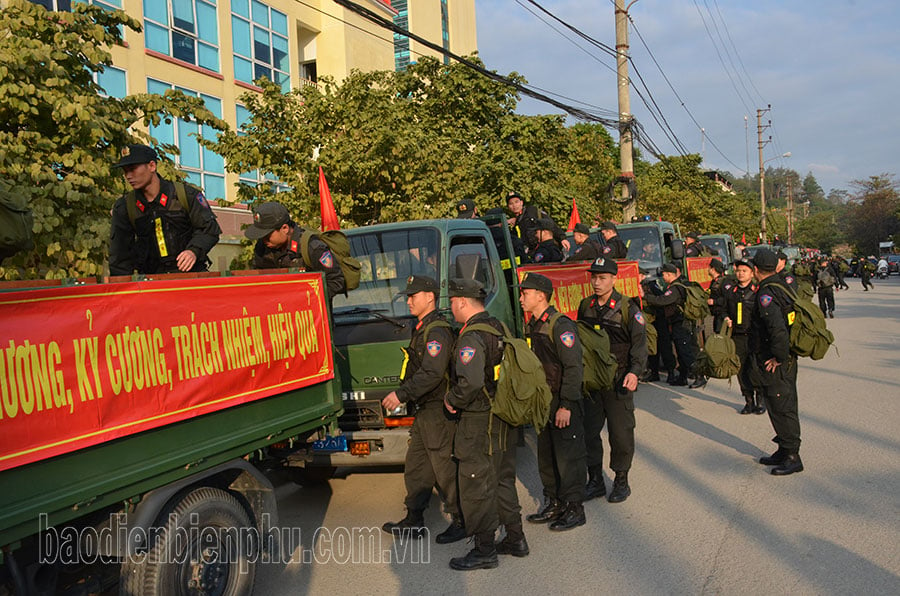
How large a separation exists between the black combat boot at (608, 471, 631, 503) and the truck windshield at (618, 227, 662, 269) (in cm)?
704

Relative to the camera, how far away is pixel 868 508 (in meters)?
5.14

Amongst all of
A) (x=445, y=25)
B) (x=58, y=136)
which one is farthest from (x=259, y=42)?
(x=445, y=25)

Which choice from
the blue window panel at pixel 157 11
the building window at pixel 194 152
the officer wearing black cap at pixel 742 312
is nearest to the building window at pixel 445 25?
the building window at pixel 194 152

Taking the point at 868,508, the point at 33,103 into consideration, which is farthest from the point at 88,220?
the point at 868,508

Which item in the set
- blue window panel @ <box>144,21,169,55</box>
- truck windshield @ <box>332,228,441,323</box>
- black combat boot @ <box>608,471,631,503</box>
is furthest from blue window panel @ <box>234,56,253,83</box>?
black combat boot @ <box>608,471,631,503</box>

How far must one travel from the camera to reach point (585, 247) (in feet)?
31.6

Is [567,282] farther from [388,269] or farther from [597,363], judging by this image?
[388,269]

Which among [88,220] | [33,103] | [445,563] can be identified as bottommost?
[445,563]

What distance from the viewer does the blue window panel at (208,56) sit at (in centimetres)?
2031

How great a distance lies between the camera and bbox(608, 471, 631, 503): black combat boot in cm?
566

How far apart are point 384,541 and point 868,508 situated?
347 cm

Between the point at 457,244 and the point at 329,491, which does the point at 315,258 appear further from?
the point at 329,491

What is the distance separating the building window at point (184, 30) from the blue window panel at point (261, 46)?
1807mm

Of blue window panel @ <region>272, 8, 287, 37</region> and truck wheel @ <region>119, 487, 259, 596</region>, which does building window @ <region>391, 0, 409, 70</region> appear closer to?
blue window panel @ <region>272, 8, 287, 37</region>
